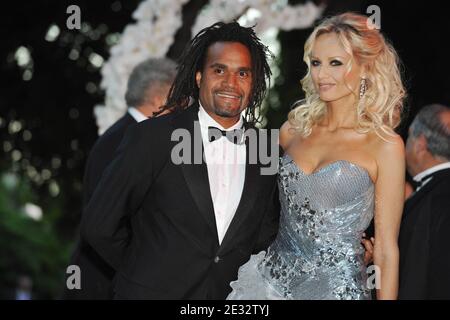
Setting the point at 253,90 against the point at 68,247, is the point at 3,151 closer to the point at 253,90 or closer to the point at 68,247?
the point at 253,90

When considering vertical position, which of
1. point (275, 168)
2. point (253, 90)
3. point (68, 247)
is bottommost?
point (68, 247)

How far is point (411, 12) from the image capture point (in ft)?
Answer: 32.9

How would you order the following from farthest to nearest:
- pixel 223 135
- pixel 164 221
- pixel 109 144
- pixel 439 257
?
pixel 109 144 < pixel 439 257 < pixel 223 135 < pixel 164 221

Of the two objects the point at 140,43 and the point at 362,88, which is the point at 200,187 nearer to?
the point at 362,88

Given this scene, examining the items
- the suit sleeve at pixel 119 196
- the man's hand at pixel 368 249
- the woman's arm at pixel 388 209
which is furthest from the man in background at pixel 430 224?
the suit sleeve at pixel 119 196

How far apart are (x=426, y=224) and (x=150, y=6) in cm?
336

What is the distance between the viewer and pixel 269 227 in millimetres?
5453

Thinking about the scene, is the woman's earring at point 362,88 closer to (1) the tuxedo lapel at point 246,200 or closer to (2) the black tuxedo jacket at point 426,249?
(1) the tuxedo lapel at point 246,200

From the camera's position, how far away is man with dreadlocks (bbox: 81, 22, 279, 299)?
4898 mm

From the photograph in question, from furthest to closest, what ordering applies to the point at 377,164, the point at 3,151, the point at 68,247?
the point at 68,247 < the point at 3,151 < the point at 377,164

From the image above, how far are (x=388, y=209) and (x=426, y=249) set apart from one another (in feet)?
3.50

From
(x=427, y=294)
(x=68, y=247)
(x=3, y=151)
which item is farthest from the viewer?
(x=68, y=247)

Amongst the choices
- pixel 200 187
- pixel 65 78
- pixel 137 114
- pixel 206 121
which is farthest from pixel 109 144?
pixel 65 78
